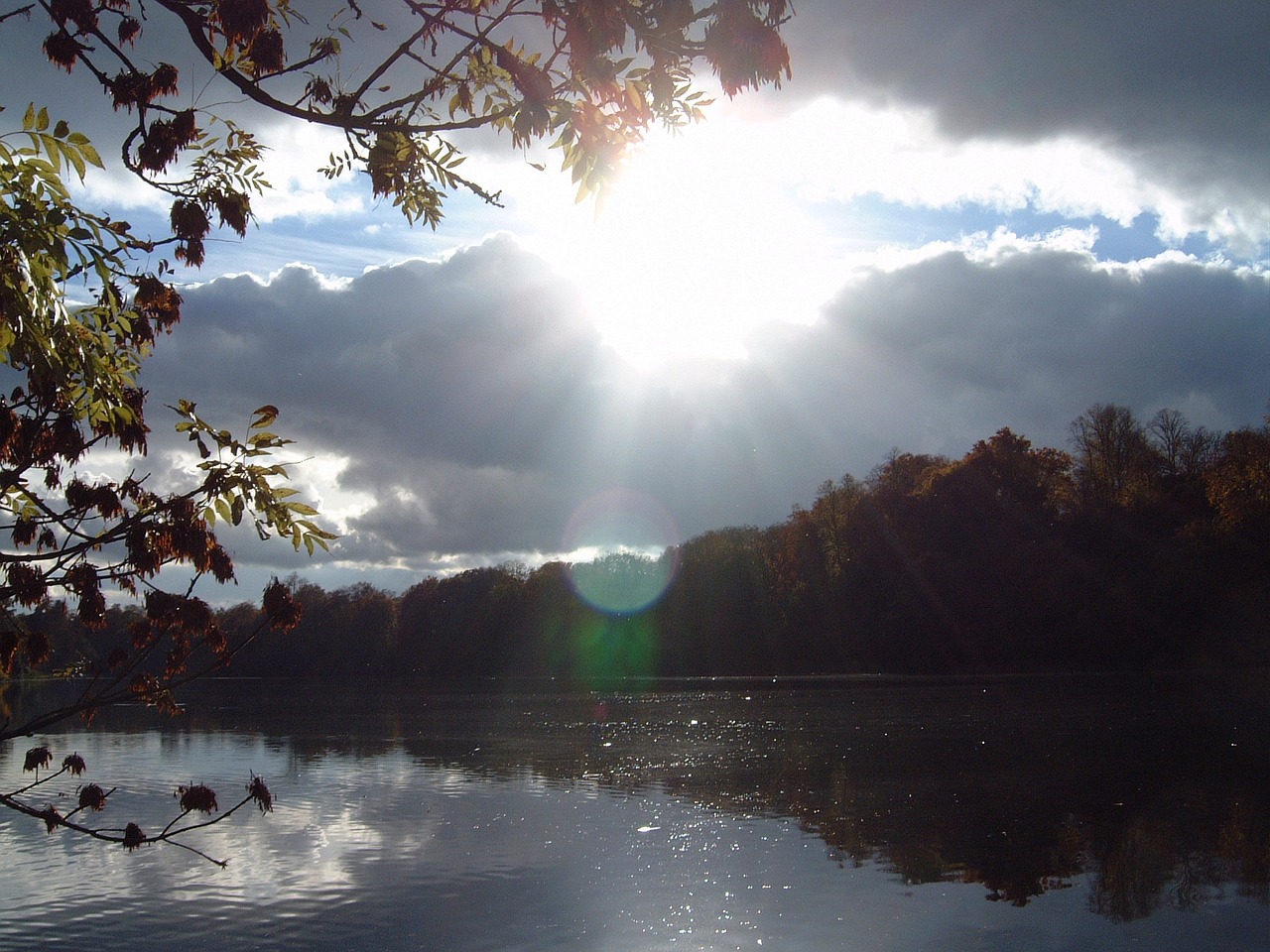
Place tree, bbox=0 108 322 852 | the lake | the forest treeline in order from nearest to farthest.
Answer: tree, bbox=0 108 322 852 < the lake < the forest treeline

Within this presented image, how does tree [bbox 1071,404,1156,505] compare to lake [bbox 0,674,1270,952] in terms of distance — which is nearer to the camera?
lake [bbox 0,674,1270,952]

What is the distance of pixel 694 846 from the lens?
15.9 metres

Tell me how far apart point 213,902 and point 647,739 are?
1985 centimetres

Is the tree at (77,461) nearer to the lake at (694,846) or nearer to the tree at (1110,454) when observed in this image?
the lake at (694,846)

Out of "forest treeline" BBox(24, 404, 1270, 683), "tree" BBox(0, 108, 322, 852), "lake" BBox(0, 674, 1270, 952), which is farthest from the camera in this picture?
"forest treeline" BBox(24, 404, 1270, 683)

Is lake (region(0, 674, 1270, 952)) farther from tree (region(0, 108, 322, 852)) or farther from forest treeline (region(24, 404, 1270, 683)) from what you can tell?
forest treeline (region(24, 404, 1270, 683))

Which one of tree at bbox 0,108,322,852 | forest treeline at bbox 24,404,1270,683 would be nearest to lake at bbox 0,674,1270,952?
tree at bbox 0,108,322,852

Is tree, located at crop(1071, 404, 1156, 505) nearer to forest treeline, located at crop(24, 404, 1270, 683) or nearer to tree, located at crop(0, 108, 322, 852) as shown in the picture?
forest treeline, located at crop(24, 404, 1270, 683)

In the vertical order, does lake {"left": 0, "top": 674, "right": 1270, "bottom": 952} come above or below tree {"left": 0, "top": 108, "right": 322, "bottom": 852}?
below

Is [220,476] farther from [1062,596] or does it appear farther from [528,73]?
[1062,596]

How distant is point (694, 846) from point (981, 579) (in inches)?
2448

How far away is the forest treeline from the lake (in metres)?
33.5

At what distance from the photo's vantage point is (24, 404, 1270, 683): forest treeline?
6500 cm

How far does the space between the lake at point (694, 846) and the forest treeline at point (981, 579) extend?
1317 inches
